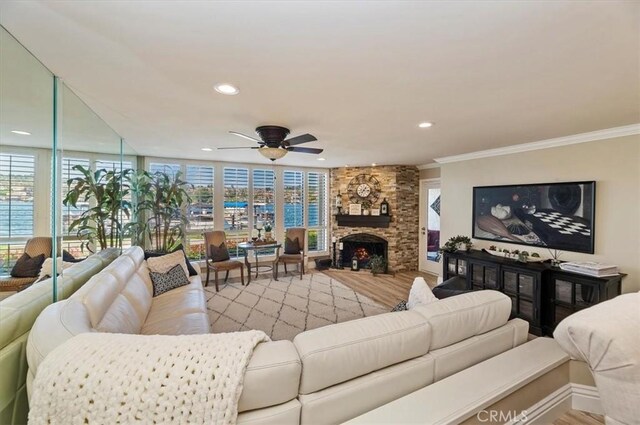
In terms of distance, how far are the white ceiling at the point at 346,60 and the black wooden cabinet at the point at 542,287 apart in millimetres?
1661

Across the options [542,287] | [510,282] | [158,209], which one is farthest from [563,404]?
[158,209]

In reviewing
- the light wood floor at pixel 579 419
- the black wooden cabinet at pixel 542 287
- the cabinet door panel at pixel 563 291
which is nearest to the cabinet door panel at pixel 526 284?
the black wooden cabinet at pixel 542 287

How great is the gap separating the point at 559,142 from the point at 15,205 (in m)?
5.19

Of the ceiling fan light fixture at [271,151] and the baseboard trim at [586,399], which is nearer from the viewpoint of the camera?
the baseboard trim at [586,399]

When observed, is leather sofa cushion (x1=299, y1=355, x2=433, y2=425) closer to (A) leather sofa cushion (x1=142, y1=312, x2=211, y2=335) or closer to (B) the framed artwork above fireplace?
(A) leather sofa cushion (x1=142, y1=312, x2=211, y2=335)

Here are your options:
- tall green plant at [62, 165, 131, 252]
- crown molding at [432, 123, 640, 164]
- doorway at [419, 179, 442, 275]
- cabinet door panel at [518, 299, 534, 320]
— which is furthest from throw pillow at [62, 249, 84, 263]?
doorway at [419, 179, 442, 275]

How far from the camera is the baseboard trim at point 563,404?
1.54 metres

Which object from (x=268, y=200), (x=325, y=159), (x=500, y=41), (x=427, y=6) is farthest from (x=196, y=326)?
(x=268, y=200)

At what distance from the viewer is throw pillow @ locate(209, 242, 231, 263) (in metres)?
4.99

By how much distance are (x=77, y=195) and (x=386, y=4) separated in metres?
3.00

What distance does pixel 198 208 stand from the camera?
5539 mm

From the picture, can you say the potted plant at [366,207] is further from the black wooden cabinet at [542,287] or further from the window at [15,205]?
the window at [15,205]


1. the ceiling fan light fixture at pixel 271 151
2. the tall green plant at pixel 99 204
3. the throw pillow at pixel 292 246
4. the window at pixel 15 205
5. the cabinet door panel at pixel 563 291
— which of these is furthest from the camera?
the throw pillow at pixel 292 246

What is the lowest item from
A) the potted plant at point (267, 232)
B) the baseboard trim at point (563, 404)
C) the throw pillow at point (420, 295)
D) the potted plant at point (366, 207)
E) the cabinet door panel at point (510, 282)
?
the baseboard trim at point (563, 404)
